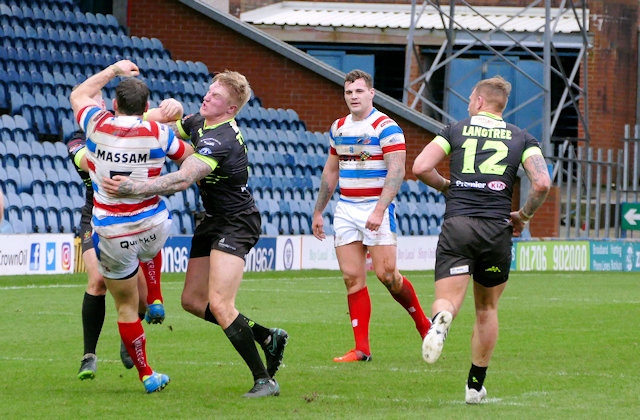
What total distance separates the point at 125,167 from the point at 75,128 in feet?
48.5

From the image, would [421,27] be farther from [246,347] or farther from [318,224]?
[246,347]

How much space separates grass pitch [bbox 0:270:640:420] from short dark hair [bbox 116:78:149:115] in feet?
5.74

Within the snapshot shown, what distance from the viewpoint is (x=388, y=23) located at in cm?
3788

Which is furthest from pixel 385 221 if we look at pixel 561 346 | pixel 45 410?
pixel 45 410

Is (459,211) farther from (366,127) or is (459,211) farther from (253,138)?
(253,138)

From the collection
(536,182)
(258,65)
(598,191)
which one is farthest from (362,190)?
(258,65)

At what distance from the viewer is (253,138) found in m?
25.1

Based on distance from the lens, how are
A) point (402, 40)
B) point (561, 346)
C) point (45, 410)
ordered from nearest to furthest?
point (45, 410) < point (561, 346) < point (402, 40)

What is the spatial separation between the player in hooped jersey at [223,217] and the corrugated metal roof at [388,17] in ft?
90.8

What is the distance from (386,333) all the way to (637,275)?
1354cm

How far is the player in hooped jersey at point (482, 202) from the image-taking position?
7.78 m

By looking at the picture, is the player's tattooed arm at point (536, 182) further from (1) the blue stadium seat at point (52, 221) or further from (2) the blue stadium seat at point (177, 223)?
(2) the blue stadium seat at point (177, 223)

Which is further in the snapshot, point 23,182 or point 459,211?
point 23,182

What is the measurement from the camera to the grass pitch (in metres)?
7.70
